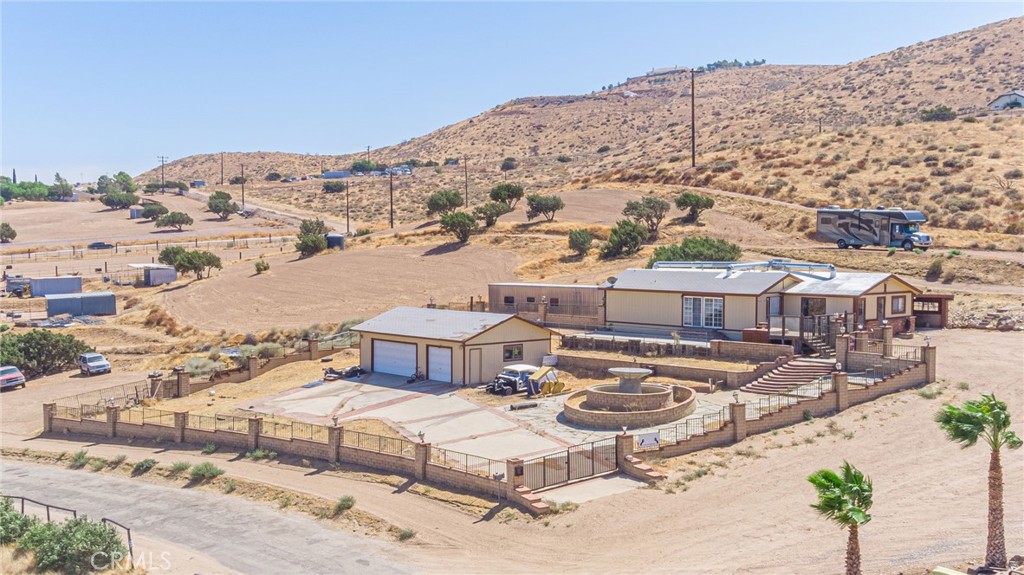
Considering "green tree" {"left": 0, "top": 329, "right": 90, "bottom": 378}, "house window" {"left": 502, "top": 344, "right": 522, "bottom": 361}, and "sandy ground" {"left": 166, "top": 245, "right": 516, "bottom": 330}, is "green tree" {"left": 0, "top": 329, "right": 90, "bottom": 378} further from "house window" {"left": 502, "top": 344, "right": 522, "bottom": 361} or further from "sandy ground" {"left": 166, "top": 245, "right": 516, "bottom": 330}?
"house window" {"left": 502, "top": 344, "right": 522, "bottom": 361}

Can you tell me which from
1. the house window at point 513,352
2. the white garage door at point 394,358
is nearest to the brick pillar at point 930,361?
the house window at point 513,352

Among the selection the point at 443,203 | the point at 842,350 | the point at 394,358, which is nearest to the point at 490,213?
the point at 443,203

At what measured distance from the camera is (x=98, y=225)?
129 meters

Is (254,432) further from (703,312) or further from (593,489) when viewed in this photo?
(703,312)

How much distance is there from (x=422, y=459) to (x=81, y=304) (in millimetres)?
49899

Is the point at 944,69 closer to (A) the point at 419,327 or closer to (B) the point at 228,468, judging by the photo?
(A) the point at 419,327

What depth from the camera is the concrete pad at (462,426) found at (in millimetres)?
31984

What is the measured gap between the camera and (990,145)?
273ft

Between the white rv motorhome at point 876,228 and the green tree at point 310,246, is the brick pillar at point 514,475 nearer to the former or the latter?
the white rv motorhome at point 876,228

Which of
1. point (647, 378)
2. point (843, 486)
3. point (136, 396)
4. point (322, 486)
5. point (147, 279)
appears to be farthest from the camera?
point (147, 279)

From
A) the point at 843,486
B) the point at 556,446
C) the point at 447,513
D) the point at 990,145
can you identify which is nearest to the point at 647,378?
the point at 556,446

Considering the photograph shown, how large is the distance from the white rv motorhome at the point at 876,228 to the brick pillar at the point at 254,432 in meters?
43.6

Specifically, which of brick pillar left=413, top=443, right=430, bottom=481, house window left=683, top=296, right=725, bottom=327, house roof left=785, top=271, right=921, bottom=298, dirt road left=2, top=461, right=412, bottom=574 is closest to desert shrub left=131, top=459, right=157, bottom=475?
dirt road left=2, top=461, right=412, bottom=574

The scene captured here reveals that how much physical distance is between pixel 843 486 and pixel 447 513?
12200mm
